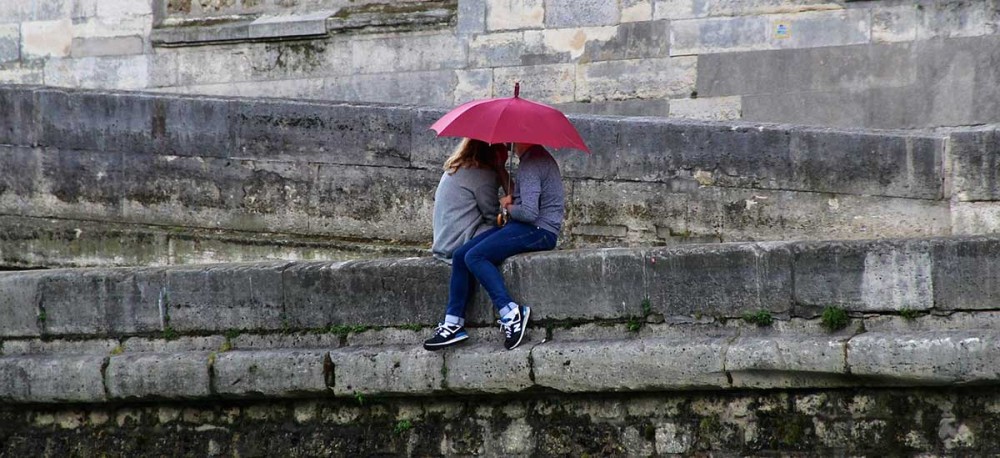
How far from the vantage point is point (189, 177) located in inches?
404

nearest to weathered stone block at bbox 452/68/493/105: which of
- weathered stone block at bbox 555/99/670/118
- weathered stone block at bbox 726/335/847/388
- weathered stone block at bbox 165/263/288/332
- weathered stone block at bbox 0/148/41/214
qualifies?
weathered stone block at bbox 555/99/670/118

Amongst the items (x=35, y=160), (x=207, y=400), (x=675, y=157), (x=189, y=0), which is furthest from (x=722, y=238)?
(x=189, y=0)

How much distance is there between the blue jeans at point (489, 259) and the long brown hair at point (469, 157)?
15.4 inches

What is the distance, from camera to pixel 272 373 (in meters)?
8.09

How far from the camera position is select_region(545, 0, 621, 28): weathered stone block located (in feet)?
41.2

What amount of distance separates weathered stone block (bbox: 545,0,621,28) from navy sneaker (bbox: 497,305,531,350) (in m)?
5.36

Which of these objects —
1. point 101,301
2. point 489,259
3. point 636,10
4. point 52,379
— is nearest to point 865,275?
point 489,259

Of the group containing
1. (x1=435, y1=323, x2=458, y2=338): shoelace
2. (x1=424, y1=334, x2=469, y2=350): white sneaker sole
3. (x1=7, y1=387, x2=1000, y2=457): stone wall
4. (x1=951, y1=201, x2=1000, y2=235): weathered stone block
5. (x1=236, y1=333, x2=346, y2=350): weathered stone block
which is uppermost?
(x1=951, y1=201, x2=1000, y2=235): weathered stone block

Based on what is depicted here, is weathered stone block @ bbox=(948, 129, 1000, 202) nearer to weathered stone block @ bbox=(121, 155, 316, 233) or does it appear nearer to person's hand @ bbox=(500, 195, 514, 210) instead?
person's hand @ bbox=(500, 195, 514, 210)

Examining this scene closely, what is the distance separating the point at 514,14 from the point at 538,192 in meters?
5.23

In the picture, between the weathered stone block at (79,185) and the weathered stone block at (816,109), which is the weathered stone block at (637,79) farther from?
the weathered stone block at (79,185)

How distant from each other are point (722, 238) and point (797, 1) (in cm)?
337

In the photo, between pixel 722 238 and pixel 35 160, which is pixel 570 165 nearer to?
pixel 722 238

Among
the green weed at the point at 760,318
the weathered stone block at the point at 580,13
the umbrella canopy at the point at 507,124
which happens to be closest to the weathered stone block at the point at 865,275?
the green weed at the point at 760,318
